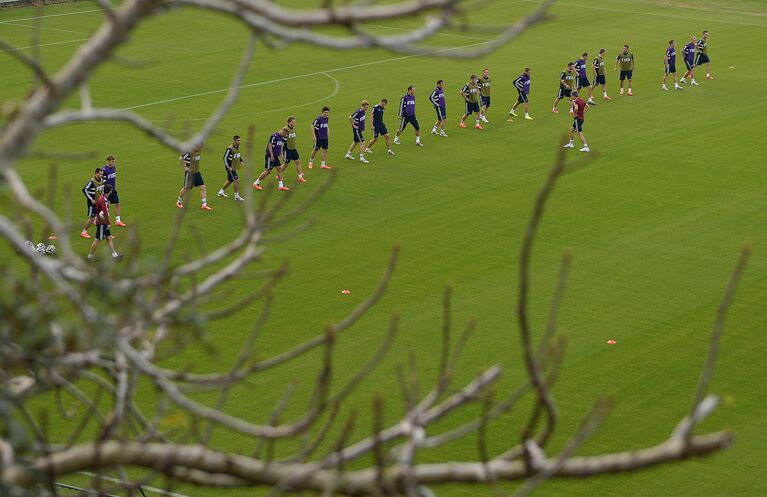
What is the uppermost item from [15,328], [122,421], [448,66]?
[15,328]

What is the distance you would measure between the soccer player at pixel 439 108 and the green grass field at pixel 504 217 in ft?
1.86

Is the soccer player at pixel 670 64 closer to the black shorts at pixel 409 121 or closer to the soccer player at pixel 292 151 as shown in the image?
the black shorts at pixel 409 121

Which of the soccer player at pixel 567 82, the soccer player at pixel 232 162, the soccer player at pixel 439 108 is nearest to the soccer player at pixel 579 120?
the soccer player at pixel 567 82

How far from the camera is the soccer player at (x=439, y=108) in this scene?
39.5 m

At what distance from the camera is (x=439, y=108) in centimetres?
3991

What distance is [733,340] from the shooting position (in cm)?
2423

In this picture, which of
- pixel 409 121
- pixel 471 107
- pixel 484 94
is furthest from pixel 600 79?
pixel 409 121

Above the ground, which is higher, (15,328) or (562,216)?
(15,328)

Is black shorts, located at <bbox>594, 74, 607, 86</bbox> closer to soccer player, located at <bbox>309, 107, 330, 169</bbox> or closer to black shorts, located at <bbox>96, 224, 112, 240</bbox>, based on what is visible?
soccer player, located at <bbox>309, 107, 330, 169</bbox>

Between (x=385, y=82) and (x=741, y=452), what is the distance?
30.7 metres

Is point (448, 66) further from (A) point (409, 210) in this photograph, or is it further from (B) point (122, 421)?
(B) point (122, 421)

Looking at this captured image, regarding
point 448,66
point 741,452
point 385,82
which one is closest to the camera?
point 741,452

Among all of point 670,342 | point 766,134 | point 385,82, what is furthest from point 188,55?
point 670,342

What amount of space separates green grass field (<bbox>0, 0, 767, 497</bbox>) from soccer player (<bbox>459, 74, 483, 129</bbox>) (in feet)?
2.14
